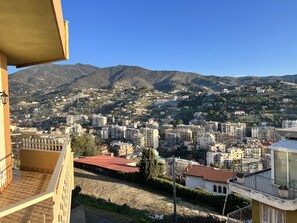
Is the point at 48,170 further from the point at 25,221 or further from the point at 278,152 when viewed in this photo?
the point at 278,152

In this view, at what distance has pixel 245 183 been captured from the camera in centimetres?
870

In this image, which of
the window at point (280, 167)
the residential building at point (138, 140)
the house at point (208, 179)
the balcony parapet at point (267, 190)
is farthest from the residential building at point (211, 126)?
the window at point (280, 167)

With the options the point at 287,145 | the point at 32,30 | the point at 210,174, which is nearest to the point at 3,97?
the point at 32,30

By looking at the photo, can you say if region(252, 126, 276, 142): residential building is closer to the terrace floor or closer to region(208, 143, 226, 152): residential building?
region(208, 143, 226, 152): residential building

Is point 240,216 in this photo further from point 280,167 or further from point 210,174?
point 210,174

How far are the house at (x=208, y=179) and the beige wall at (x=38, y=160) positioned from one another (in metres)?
25.5

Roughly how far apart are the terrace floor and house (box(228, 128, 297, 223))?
529 cm

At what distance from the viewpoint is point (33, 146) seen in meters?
7.96

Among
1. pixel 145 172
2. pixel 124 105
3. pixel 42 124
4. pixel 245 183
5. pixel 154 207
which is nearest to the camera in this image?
pixel 245 183

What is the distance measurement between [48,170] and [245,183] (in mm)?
5427

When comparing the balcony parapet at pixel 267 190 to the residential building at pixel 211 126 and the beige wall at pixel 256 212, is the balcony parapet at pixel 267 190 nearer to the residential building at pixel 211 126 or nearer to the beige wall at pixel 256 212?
the beige wall at pixel 256 212

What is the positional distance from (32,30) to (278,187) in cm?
664

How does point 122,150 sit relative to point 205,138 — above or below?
below

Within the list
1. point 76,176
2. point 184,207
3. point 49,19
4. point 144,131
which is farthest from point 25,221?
point 144,131
